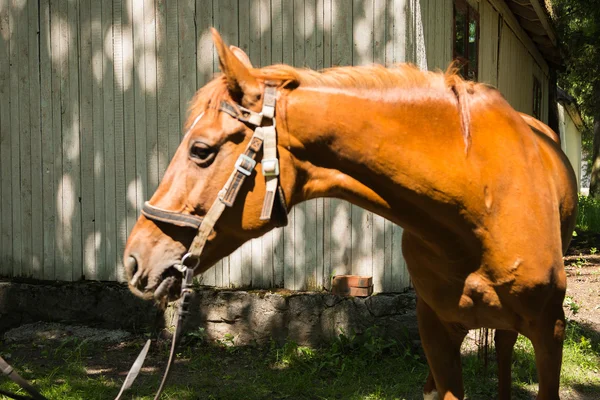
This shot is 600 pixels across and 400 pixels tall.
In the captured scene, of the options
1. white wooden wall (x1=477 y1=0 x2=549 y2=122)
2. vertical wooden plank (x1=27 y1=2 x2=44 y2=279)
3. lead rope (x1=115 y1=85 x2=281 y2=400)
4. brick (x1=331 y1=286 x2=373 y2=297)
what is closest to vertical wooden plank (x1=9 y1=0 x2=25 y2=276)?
vertical wooden plank (x1=27 y1=2 x2=44 y2=279)

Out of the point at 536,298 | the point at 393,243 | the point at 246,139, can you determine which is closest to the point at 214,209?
the point at 246,139

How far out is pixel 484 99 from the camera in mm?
2748

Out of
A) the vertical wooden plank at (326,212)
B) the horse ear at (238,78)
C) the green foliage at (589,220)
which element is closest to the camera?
the horse ear at (238,78)

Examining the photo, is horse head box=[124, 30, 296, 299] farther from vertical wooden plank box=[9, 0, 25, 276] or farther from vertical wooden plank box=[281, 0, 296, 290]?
vertical wooden plank box=[9, 0, 25, 276]

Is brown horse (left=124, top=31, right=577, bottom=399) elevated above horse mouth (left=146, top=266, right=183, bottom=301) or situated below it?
above

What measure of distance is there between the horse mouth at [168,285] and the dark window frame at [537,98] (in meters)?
13.1

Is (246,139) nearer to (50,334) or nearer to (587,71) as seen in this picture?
(50,334)

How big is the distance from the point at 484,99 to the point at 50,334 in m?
4.96

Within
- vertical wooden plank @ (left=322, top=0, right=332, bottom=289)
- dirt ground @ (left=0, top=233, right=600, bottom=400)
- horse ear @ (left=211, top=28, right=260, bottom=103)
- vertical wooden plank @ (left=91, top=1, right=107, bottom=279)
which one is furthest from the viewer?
vertical wooden plank @ (left=91, top=1, right=107, bottom=279)

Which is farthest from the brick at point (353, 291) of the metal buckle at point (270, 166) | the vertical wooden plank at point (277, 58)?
the metal buckle at point (270, 166)

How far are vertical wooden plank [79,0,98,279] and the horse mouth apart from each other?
4296 mm

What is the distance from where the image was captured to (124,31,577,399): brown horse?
2.33 m

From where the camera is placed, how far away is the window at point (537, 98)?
46.4 ft

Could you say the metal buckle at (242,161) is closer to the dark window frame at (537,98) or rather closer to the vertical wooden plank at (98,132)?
the vertical wooden plank at (98,132)
